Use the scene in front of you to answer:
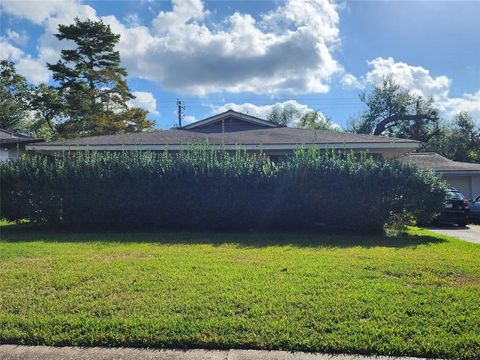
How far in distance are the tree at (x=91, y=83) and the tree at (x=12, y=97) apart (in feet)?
33.7

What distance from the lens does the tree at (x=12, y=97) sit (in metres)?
38.5

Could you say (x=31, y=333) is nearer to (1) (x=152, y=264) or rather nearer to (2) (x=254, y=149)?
(1) (x=152, y=264)

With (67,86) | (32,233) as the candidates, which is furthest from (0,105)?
(32,233)

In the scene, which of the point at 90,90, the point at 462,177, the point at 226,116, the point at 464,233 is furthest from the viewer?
the point at 90,90

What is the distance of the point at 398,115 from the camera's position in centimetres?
3919

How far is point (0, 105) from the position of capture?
38.0 m

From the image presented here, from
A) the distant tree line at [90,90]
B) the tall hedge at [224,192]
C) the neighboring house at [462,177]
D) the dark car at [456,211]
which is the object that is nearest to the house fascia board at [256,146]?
the dark car at [456,211]

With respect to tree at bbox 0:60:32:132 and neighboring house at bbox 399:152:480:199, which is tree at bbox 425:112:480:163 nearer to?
neighboring house at bbox 399:152:480:199

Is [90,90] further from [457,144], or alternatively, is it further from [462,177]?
[457,144]

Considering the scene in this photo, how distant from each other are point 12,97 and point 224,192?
126 ft

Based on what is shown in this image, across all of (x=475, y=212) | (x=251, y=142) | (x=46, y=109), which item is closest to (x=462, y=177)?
(x=475, y=212)

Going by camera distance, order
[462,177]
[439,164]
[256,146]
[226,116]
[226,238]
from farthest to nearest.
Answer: [439,164] < [462,177] < [226,116] < [256,146] < [226,238]

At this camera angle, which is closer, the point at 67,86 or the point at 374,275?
the point at 374,275

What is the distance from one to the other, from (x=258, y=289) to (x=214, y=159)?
6455 mm
